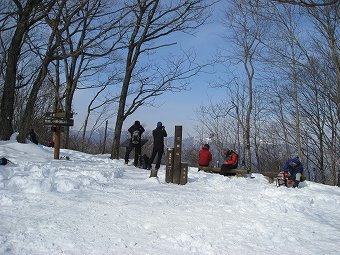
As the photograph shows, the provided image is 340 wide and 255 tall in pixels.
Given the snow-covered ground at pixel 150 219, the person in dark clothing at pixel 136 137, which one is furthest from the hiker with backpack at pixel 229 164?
the snow-covered ground at pixel 150 219

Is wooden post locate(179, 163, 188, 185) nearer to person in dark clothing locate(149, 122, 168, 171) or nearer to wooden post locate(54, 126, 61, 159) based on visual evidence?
person in dark clothing locate(149, 122, 168, 171)

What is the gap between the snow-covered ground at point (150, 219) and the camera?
3846 millimetres

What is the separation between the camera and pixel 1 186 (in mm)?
5863

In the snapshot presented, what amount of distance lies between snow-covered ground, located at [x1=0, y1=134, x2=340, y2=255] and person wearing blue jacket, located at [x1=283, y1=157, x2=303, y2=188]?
2.02 m

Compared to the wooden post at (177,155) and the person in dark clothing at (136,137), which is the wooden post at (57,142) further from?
the wooden post at (177,155)

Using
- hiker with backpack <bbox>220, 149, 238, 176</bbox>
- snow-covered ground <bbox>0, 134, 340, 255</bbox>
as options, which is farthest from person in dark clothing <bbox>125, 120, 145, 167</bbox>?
snow-covered ground <bbox>0, 134, 340, 255</bbox>

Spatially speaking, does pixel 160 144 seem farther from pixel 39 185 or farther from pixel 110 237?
pixel 110 237

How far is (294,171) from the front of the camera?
9977 millimetres

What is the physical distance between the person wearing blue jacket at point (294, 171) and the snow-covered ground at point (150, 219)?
202 cm

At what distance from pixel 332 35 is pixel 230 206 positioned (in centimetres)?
1537

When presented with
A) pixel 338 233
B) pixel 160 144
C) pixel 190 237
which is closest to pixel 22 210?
pixel 190 237

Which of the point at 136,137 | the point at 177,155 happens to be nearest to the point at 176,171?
the point at 177,155

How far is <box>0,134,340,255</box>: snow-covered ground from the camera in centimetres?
385

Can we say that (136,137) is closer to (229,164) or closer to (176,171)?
(229,164)
